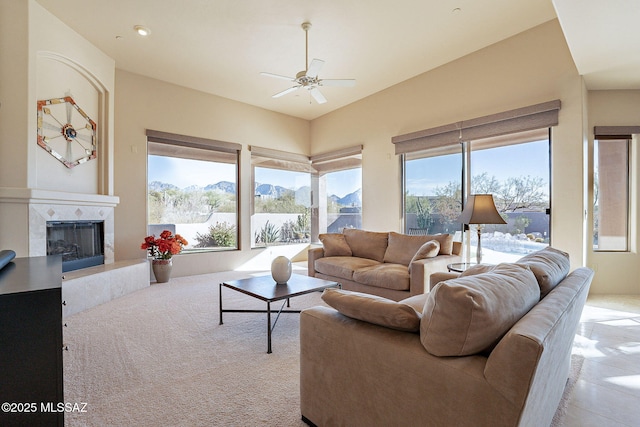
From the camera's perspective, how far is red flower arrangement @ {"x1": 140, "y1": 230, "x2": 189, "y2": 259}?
4.79 meters

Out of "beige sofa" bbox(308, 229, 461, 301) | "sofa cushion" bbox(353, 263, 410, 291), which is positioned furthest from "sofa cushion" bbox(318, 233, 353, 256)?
"sofa cushion" bbox(353, 263, 410, 291)

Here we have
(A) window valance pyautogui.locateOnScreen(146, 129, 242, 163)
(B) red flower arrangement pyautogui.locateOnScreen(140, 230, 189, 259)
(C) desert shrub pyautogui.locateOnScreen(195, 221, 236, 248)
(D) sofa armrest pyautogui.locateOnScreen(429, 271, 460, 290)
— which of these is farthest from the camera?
(C) desert shrub pyautogui.locateOnScreen(195, 221, 236, 248)

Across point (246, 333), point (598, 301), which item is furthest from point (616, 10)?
point (246, 333)

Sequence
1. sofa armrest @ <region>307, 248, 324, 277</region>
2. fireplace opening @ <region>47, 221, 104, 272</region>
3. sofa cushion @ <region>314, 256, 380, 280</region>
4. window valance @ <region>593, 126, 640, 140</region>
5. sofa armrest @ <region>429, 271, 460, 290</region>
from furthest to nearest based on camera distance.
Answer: sofa armrest @ <region>307, 248, 324, 277</region>, window valance @ <region>593, 126, 640, 140</region>, sofa cushion @ <region>314, 256, 380, 280</region>, fireplace opening @ <region>47, 221, 104, 272</region>, sofa armrest @ <region>429, 271, 460, 290</region>

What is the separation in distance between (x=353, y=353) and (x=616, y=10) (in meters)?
3.30

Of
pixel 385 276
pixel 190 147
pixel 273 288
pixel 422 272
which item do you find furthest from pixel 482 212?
pixel 190 147

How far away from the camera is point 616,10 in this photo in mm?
2473

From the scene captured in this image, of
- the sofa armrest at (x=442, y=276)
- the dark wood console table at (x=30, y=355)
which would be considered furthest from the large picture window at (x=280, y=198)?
the dark wood console table at (x=30, y=355)

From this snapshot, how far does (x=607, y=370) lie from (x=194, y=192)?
5.73 m

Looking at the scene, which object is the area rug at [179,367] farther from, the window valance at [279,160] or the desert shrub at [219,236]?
the window valance at [279,160]

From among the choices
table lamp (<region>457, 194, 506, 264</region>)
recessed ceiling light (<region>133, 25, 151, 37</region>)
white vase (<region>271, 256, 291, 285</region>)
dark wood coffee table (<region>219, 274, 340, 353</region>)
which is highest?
recessed ceiling light (<region>133, 25, 151, 37</region>)

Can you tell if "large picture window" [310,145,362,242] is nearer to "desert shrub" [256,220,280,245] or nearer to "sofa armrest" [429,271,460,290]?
"desert shrub" [256,220,280,245]

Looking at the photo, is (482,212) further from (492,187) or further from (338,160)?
(338,160)

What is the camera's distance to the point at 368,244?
14.8 feet
